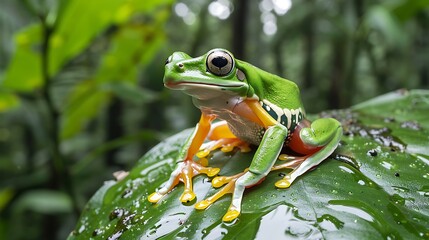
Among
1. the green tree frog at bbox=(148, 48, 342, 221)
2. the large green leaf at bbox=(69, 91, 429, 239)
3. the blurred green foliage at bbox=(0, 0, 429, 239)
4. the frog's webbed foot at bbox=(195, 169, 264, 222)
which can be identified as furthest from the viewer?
the blurred green foliage at bbox=(0, 0, 429, 239)

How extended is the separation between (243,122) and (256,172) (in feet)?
0.77

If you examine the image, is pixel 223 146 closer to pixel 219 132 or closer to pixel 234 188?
pixel 219 132

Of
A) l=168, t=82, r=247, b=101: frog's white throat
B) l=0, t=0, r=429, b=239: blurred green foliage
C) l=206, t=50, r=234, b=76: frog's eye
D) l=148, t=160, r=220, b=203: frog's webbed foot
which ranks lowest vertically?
l=0, t=0, r=429, b=239: blurred green foliage

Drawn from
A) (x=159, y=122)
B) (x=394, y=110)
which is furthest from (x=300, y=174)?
(x=159, y=122)

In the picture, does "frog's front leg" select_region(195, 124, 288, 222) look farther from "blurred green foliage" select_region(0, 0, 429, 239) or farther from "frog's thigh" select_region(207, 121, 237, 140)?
"blurred green foliage" select_region(0, 0, 429, 239)

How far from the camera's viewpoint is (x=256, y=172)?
1.02m

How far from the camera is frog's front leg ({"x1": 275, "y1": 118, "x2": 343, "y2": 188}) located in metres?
1.08

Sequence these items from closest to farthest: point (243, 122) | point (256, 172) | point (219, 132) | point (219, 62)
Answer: point (256, 172), point (219, 62), point (243, 122), point (219, 132)

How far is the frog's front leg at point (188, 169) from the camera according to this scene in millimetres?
1083

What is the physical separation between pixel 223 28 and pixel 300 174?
722cm

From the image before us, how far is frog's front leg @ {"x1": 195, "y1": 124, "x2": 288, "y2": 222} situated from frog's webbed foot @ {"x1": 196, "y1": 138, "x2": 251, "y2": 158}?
0.53 ft

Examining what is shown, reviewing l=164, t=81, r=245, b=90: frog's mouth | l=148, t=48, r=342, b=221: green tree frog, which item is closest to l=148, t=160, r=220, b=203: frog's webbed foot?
l=148, t=48, r=342, b=221: green tree frog

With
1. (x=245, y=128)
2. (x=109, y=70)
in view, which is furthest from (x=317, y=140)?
(x=109, y=70)

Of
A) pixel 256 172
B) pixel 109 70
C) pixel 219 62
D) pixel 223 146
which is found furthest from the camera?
pixel 109 70
